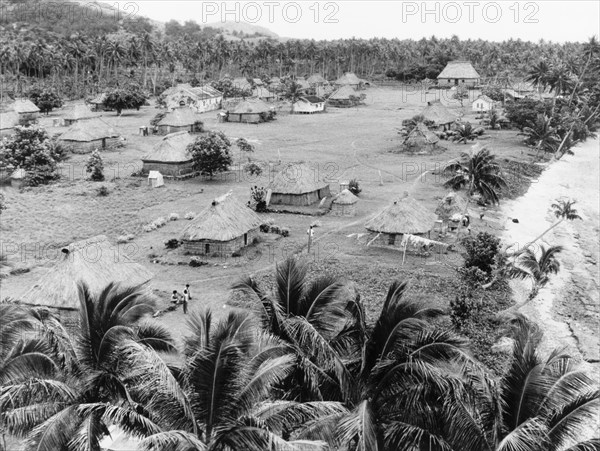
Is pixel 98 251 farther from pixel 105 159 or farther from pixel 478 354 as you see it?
pixel 105 159

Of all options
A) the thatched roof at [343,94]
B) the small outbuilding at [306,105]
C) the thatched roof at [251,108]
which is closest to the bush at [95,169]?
the thatched roof at [251,108]

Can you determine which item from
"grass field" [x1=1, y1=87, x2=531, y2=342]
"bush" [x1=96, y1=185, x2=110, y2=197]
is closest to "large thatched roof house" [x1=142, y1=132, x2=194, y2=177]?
"grass field" [x1=1, y1=87, x2=531, y2=342]

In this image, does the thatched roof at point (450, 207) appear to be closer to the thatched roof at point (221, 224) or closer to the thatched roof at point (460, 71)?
the thatched roof at point (221, 224)

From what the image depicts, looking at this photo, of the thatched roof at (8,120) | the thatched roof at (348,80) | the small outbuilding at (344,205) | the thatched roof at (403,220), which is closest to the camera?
the thatched roof at (403,220)

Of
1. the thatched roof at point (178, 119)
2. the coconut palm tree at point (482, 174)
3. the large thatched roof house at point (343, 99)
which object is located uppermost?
the large thatched roof house at point (343, 99)

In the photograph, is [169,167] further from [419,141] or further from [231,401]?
[231,401]

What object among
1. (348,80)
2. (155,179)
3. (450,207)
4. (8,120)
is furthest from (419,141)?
(348,80)
